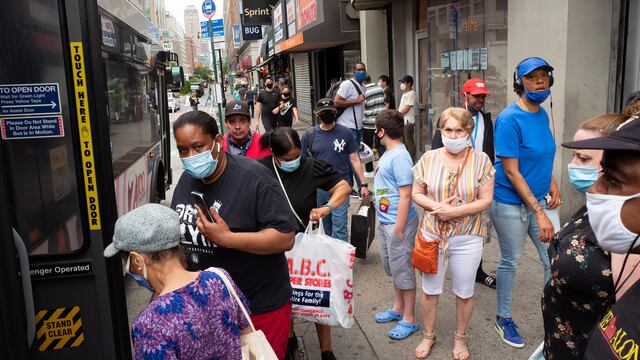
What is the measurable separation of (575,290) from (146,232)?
1.57m

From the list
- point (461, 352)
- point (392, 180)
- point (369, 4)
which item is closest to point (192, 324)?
point (392, 180)

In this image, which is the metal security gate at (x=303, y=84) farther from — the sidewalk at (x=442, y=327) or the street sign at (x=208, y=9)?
the sidewalk at (x=442, y=327)

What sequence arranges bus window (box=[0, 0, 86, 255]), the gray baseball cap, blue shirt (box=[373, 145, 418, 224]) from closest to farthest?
the gray baseball cap
bus window (box=[0, 0, 86, 255])
blue shirt (box=[373, 145, 418, 224])

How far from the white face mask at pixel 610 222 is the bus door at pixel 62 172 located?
2.28 meters

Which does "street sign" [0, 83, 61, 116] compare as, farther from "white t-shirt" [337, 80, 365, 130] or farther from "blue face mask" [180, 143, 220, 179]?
"white t-shirt" [337, 80, 365, 130]

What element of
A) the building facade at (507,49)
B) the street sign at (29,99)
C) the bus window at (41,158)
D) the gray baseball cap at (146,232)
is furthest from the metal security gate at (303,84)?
the gray baseball cap at (146,232)

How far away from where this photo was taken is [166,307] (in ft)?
5.84

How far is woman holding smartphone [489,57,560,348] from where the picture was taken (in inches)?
146

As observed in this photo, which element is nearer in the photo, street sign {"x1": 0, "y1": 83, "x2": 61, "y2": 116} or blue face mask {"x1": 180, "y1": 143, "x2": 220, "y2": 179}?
blue face mask {"x1": 180, "y1": 143, "x2": 220, "y2": 179}

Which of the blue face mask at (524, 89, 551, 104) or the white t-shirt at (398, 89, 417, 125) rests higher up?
the blue face mask at (524, 89, 551, 104)

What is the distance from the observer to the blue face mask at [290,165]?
139 inches

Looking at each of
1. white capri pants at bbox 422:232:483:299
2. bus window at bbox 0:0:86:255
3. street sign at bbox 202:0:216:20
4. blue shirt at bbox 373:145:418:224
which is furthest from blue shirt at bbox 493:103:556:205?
street sign at bbox 202:0:216:20

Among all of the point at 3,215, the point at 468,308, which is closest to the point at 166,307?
the point at 3,215

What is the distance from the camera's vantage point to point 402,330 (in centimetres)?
419
